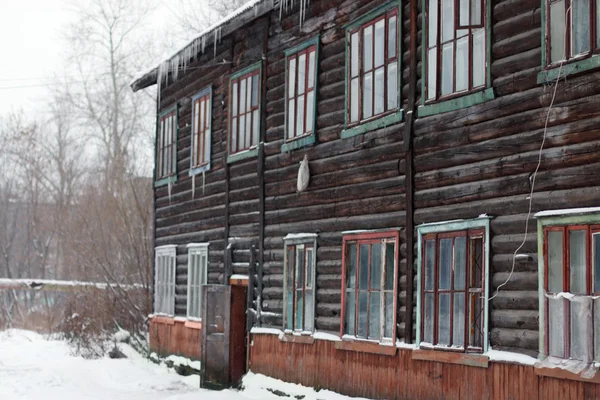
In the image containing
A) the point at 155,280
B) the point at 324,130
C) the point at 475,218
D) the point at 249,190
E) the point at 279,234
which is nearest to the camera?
the point at 475,218

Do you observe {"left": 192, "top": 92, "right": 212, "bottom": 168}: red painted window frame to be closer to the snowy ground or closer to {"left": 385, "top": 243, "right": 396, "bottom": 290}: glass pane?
the snowy ground

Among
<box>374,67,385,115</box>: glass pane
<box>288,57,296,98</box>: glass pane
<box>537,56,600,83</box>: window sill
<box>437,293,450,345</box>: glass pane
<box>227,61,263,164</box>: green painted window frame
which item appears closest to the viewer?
<box>537,56,600,83</box>: window sill

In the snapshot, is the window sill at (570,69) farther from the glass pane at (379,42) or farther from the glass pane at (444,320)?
the glass pane at (379,42)

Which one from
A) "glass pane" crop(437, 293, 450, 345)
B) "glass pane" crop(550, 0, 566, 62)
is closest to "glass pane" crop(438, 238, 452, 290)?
"glass pane" crop(437, 293, 450, 345)

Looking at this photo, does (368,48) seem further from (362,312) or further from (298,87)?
(362,312)

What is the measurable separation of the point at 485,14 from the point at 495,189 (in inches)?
77.8

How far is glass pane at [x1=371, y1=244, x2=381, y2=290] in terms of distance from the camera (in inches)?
469

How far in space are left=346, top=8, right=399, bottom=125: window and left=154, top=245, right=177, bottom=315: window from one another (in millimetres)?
8091

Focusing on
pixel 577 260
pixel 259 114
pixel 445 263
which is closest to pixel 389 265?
pixel 445 263

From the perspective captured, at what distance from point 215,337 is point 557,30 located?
9.25 metres

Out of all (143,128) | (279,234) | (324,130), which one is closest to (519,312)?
(324,130)

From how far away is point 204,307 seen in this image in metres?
16.6

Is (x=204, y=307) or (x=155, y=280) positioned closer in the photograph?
(x=204, y=307)

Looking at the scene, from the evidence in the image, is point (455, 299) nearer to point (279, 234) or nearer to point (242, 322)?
point (279, 234)
